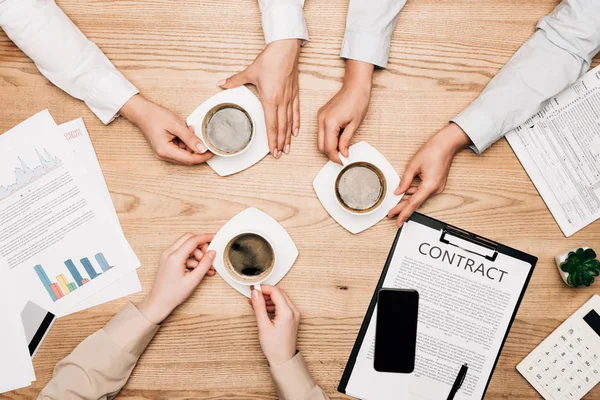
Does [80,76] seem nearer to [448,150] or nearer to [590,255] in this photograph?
[448,150]

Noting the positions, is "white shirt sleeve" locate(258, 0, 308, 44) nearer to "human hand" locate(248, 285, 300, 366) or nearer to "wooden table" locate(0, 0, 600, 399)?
"wooden table" locate(0, 0, 600, 399)

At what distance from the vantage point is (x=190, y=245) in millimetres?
1096

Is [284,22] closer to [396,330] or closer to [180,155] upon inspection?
[180,155]

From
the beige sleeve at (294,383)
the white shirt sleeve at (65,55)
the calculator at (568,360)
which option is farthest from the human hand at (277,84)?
the calculator at (568,360)

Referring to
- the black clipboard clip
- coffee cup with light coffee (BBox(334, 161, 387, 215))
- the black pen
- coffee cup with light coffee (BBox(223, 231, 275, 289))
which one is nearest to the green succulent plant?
the black clipboard clip

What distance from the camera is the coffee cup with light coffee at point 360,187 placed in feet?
3.57

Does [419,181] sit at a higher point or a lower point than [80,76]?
lower

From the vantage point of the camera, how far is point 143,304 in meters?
1.11

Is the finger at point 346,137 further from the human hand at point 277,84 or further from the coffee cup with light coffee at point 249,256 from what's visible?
the coffee cup with light coffee at point 249,256

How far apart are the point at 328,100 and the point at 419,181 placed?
282 millimetres

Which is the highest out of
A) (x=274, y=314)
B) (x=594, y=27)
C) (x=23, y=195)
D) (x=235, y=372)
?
(x=594, y=27)

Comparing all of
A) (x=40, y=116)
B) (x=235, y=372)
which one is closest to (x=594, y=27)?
(x=235, y=372)

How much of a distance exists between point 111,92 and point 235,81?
0.28 m

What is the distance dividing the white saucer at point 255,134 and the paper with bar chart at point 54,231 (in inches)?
11.1
